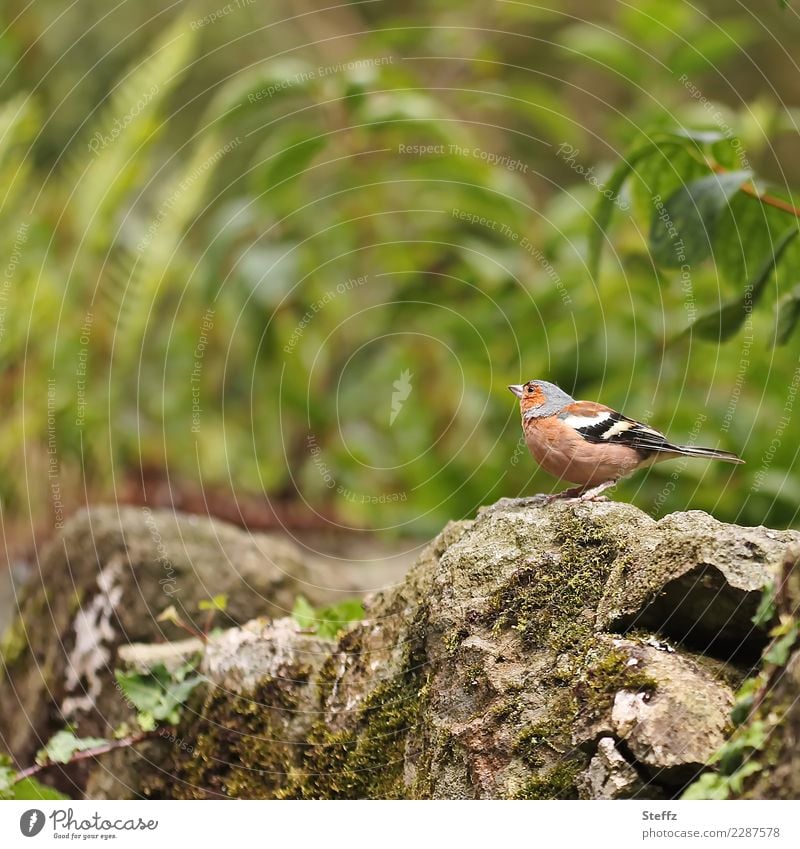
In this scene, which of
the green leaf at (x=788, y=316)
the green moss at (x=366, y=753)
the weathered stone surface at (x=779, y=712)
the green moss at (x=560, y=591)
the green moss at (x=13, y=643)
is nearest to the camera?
the weathered stone surface at (x=779, y=712)

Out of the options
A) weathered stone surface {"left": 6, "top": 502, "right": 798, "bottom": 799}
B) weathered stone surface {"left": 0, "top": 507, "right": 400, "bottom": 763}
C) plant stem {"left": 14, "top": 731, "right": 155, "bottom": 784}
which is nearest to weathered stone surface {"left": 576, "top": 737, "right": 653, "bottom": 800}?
weathered stone surface {"left": 6, "top": 502, "right": 798, "bottom": 799}

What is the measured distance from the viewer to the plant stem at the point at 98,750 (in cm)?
271

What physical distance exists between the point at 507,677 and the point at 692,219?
1.66 m

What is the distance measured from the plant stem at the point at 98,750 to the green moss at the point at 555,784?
1257 millimetres

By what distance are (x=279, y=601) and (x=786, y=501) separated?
2182 millimetres

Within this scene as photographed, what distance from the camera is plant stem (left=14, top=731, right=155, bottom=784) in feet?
8.89

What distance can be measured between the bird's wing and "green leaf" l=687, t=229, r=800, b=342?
52 cm

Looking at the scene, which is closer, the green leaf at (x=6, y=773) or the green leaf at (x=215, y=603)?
the green leaf at (x=6, y=773)

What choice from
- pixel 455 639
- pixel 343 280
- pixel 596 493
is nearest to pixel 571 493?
pixel 596 493

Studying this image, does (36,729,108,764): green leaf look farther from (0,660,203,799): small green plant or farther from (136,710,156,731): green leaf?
(136,710,156,731): green leaf

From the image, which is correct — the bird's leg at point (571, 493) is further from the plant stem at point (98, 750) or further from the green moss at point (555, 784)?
the plant stem at point (98, 750)

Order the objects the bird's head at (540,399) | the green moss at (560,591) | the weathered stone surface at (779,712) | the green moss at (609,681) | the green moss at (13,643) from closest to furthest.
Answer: the weathered stone surface at (779,712), the green moss at (609,681), the green moss at (560,591), the bird's head at (540,399), the green moss at (13,643)

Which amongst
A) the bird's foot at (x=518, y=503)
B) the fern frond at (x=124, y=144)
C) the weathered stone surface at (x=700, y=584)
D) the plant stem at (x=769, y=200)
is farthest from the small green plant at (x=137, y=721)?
the fern frond at (x=124, y=144)

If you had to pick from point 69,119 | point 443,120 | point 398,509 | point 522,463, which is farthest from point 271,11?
point 522,463
